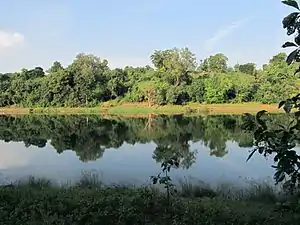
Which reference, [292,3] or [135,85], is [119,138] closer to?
[292,3]

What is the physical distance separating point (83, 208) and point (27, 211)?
0.75 metres

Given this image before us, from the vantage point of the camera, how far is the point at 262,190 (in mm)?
8227

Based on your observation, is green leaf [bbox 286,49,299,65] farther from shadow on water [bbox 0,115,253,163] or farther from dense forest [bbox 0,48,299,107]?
dense forest [bbox 0,48,299,107]

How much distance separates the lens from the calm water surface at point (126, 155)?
13.6 metres

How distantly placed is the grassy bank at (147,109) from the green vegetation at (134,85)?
1.14 meters

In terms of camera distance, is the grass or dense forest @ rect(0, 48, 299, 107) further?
dense forest @ rect(0, 48, 299, 107)

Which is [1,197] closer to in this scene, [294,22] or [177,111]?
[294,22]

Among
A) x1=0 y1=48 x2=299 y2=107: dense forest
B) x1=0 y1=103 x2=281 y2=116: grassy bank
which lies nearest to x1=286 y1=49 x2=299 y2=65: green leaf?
x1=0 y1=103 x2=281 y2=116: grassy bank

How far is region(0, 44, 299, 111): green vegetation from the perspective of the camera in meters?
53.9

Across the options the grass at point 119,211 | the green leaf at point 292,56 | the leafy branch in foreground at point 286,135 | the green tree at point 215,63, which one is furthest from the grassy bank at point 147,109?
the green leaf at point 292,56

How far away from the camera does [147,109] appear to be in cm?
5444

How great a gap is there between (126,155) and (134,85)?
42102mm

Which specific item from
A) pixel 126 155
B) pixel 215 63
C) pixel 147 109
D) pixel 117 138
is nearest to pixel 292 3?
pixel 126 155

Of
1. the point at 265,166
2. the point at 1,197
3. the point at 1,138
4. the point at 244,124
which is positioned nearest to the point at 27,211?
the point at 1,197
